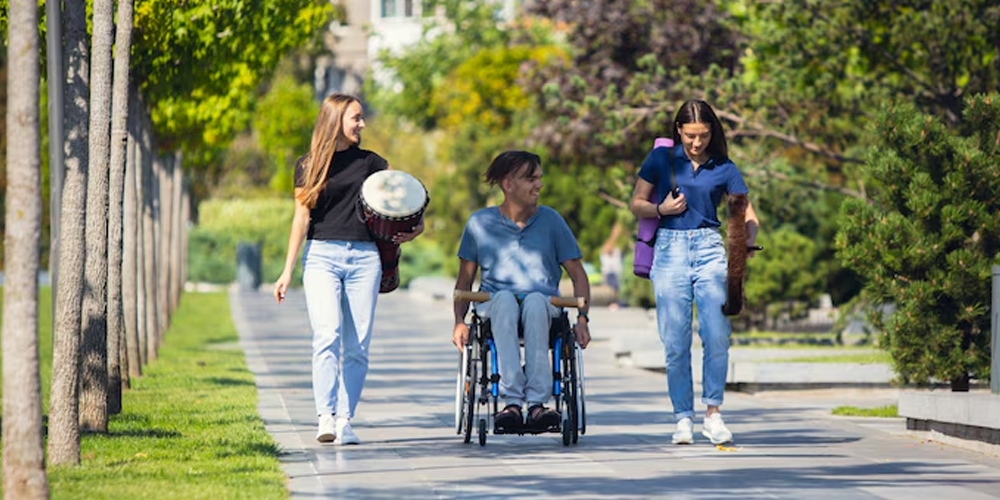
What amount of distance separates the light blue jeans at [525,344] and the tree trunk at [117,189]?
264 cm

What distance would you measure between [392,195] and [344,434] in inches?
52.9

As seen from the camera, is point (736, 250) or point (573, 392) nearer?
point (573, 392)

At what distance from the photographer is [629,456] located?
10.1m

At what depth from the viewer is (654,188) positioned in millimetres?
10781

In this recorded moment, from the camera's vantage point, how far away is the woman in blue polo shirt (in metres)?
10.6

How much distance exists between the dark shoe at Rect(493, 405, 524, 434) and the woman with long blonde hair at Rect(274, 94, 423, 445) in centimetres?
77

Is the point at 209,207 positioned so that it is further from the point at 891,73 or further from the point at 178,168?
the point at 891,73

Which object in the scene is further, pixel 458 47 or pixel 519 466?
pixel 458 47

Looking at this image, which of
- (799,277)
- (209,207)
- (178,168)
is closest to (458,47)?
(209,207)

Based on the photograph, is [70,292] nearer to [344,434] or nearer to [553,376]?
[344,434]

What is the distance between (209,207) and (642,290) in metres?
32.4

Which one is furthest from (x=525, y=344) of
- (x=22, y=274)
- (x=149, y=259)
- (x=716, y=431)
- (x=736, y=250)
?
(x=149, y=259)

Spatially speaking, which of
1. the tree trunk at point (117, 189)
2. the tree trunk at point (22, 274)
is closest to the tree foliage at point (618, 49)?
the tree trunk at point (117, 189)

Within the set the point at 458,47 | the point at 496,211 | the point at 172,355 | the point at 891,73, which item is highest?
the point at 458,47
